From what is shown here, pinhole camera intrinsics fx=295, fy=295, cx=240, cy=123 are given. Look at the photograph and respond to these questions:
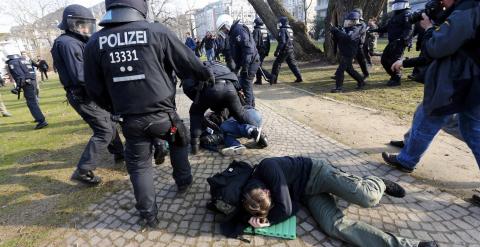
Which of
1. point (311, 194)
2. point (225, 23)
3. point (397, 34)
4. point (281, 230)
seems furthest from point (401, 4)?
point (281, 230)

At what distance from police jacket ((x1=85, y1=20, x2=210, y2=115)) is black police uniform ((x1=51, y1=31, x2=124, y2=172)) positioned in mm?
1140

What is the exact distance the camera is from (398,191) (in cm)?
290

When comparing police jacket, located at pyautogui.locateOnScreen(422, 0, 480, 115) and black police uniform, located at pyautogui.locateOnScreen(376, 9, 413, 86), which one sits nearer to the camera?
police jacket, located at pyautogui.locateOnScreen(422, 0, 480, 115)

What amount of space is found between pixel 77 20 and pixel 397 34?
6.81 meters

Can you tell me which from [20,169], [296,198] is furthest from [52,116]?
[296,198]

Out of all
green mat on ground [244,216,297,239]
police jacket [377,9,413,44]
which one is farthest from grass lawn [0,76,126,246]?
police jacket [377,9,413,44]

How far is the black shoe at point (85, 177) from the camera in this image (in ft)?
11.9

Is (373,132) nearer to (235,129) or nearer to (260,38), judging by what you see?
(235,129)

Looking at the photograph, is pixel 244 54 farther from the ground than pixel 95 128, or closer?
farther from the ground

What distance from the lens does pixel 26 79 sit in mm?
7191

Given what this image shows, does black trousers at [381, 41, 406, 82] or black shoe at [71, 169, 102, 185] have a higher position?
black trousers at [381, 41, 406, 82]

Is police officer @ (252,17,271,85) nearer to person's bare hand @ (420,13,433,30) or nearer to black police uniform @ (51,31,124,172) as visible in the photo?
black police uniform @ (51,31,124,172)

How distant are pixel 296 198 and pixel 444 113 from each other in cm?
152

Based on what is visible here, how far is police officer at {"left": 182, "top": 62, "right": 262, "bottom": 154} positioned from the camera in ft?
12.9
